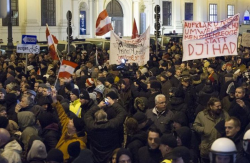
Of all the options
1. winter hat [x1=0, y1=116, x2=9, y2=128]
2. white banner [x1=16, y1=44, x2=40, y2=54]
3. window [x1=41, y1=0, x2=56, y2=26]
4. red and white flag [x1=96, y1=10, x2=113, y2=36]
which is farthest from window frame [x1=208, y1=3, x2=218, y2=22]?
winter hat [x1=0, y1=116, x2=9, y2=128]

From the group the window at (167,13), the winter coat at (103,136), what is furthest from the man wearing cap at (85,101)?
the window at (167,13)

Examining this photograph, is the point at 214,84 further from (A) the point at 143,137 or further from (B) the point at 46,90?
(A) the point at 143,137

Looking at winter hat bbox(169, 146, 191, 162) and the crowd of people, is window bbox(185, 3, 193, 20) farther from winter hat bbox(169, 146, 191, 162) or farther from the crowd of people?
winter hat bbox(169, 146, 191, 162)

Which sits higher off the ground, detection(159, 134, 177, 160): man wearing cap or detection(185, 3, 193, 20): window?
detection(185, 3, 193, 20): window

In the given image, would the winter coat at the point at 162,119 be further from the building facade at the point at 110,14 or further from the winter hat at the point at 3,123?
the building facade at the point at 110,14

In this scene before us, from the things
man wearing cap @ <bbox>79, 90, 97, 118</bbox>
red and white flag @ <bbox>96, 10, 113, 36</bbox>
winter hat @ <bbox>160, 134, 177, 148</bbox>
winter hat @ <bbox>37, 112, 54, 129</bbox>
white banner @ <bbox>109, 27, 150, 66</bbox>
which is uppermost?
red and white flag @ <bbox>96, 10, 113, 36</bbox>

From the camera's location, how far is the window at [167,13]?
150 feet

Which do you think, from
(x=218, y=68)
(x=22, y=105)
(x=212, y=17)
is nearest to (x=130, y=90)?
(x=22, y=105)

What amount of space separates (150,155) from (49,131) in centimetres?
172

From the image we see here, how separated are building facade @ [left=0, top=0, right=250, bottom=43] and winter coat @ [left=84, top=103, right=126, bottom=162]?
27.8 meters

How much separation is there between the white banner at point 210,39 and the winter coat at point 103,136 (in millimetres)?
5887

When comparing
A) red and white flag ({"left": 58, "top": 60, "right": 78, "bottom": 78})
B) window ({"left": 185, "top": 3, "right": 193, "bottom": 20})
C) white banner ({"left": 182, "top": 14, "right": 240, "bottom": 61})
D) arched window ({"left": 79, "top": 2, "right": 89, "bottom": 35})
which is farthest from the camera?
window ({"left": 185, "top": 3, "right": 193, "bottom": 20})

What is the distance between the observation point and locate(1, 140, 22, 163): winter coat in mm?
6555

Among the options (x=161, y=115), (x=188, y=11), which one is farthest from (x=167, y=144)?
(x=188, y=11)
